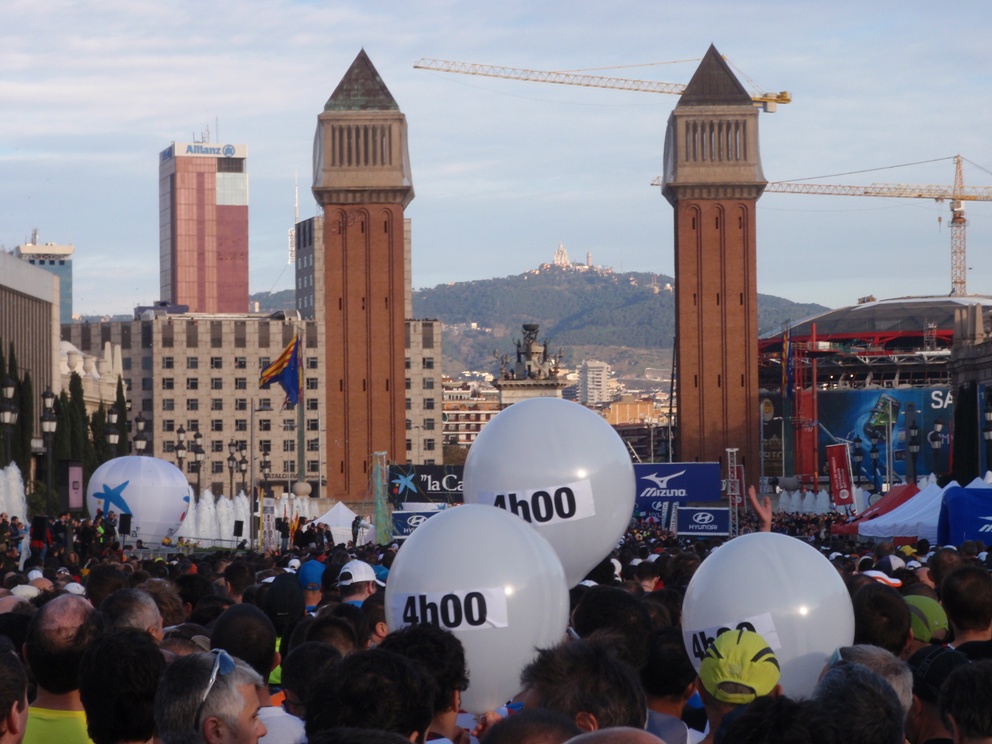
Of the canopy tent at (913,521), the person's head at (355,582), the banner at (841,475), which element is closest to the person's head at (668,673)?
the person's head at (355,582)

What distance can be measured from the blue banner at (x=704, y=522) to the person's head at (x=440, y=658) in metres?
18.7

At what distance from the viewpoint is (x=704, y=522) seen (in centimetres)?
2506

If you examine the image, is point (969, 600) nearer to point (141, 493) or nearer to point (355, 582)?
point (355, 582)

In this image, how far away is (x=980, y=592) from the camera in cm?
754

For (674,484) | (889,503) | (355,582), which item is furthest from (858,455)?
(355,582)

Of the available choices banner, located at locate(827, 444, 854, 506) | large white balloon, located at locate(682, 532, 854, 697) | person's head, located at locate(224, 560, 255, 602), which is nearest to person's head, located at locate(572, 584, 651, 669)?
large white balloon, located at locate(682, 532, 854, 697)

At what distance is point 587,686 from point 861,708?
35.9 inches

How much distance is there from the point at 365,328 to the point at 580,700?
75076 mm

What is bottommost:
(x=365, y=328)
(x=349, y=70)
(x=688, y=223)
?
(x=365, y=328)

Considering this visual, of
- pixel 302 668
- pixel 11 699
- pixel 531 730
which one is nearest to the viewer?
pixel 531 730

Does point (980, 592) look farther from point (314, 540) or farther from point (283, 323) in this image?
point (283, 323)

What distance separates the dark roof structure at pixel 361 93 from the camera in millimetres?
80250

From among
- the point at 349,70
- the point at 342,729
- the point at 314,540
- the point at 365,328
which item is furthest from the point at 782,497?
the point at 342,729

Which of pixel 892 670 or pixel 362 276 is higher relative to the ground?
pixel 362 276
